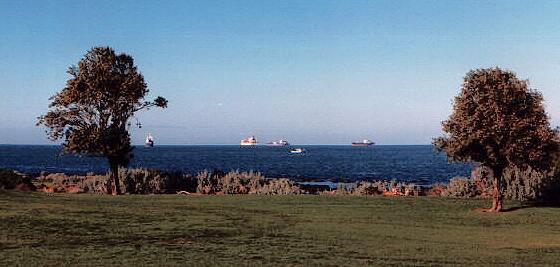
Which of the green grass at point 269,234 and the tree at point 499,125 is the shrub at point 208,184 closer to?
the green grass at point 269,234

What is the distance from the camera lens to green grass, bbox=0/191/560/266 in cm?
1489

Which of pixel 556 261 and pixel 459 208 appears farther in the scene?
pixel 459 208

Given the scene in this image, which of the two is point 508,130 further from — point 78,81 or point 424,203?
point 78,81

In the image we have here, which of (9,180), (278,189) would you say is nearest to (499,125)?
(278,189)

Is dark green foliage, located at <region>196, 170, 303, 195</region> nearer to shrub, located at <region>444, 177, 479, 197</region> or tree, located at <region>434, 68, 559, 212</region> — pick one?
shrub, located at <region>444, 177, 479, 197</region>

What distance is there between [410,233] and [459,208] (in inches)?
396

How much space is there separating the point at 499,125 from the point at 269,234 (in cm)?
1196

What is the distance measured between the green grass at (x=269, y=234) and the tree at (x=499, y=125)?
8.10 feet

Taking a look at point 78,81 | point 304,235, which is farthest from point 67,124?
point 304,235

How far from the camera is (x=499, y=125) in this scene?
26.1 metres

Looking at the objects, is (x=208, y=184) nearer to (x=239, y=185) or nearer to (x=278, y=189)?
(x=239, y=185)

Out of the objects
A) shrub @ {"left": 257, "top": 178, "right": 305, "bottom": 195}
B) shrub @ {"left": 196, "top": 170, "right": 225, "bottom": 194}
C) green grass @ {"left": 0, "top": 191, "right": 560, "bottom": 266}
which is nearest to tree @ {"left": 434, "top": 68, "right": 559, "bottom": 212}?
green grass @ {"left": 0, "top": 191, "right": 560, "bottom": 266}

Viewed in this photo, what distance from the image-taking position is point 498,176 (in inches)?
1103

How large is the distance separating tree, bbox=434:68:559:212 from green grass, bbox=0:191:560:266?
8.10 feet
